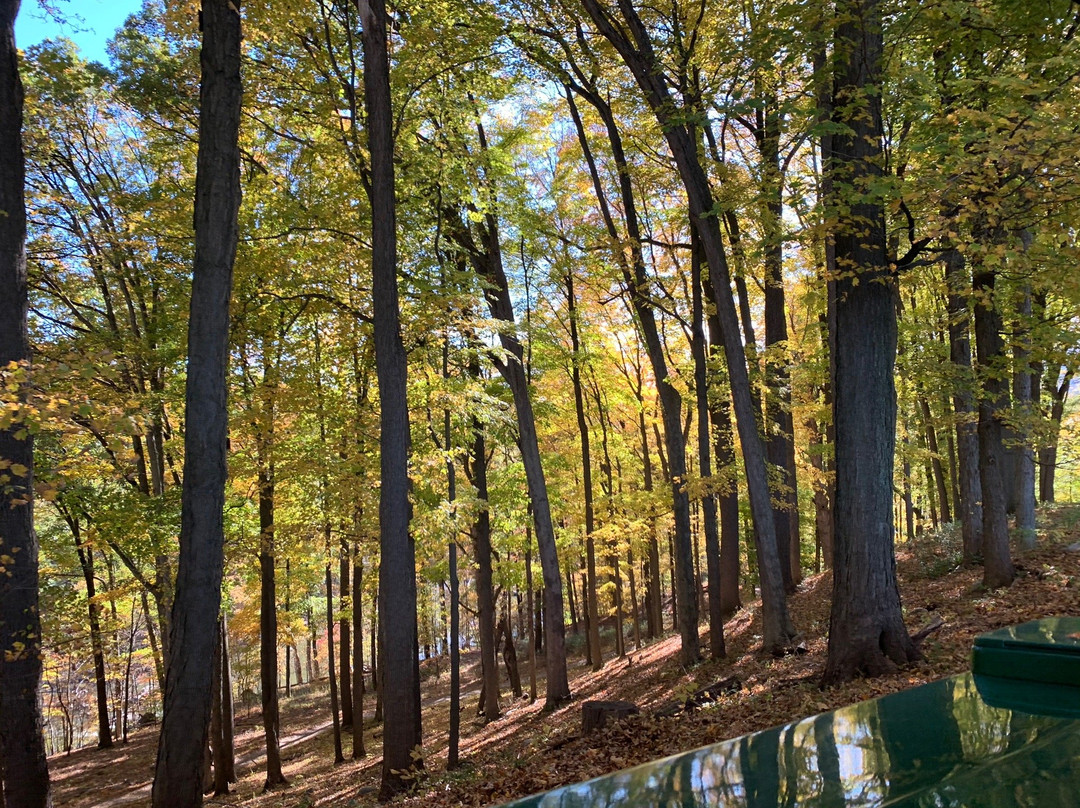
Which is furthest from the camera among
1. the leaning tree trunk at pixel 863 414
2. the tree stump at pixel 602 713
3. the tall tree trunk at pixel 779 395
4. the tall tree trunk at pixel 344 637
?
the tall tree trunk at pixel 344 637

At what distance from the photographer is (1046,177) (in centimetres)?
573

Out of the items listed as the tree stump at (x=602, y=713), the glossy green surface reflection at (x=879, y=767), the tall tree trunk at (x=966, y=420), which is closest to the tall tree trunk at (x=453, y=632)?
the tree stump at (x=602, y=713)

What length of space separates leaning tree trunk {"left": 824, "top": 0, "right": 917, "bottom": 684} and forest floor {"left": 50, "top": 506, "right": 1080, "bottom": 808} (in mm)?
407

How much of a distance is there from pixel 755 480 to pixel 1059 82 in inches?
233

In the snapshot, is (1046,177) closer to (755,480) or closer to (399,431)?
(755,480)

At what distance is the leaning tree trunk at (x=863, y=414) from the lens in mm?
6574

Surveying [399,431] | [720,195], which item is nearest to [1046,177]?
→ [720,195]

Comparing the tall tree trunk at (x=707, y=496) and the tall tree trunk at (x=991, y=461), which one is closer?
the tall tree trunk at (x=991, y=461)

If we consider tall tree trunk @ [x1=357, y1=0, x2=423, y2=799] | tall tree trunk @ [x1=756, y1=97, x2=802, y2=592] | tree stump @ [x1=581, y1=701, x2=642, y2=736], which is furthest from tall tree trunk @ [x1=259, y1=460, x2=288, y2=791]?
tall tree trunk @ [x1=756, y1=97, x2=802, y2=592]

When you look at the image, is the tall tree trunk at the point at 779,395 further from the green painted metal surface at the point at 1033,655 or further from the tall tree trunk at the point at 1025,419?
the green painted metal surface at the point at 1033,655

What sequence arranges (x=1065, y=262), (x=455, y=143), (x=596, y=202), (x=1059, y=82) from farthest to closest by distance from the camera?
1. (x=596, y=202)
2. (x=455, y=143)
3. (x=1065, y=262)
4. (x=1059, y=82)

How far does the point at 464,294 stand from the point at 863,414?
19.4ft

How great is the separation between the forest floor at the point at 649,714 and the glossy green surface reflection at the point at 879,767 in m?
4.24

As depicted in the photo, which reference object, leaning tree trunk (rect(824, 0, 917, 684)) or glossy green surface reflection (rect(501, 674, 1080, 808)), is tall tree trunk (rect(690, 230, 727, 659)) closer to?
leaning tree trunk (rect(824, 0, 917, 684))
